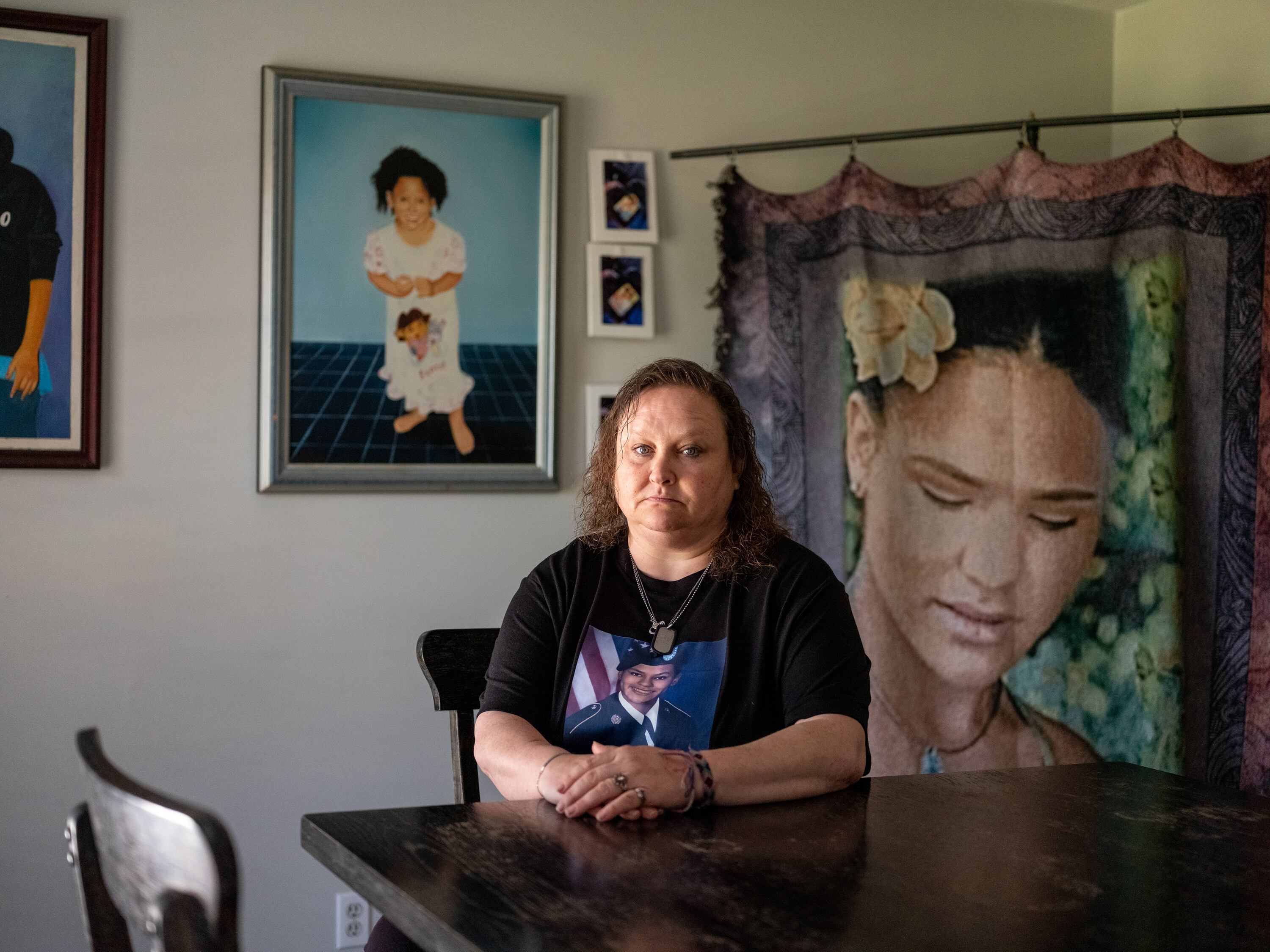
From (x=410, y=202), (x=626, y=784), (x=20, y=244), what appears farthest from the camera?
(x=410, y=202)

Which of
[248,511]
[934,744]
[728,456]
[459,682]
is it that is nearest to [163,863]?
[459,682]

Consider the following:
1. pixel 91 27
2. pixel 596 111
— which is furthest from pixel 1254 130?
pixel 91 27

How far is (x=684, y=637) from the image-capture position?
1707 millimetres

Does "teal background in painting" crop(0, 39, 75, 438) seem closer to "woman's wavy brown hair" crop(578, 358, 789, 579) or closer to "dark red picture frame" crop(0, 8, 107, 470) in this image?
"dark red picture frame" crop(0, 8, 107, 470)

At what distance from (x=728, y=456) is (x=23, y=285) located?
1.48 m

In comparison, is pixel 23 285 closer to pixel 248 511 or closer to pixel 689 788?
pixel 248 511

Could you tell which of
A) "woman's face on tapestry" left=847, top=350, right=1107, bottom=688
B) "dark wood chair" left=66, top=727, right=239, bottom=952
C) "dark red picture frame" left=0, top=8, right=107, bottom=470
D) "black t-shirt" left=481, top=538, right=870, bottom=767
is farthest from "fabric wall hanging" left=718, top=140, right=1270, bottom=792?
"dark wood chair" left=66, top=727, right=239, bottom=952

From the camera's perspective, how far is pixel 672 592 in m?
1.76

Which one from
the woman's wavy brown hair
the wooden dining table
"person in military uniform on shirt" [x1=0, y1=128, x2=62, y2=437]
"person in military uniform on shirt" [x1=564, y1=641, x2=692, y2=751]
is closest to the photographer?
the wooden dining table

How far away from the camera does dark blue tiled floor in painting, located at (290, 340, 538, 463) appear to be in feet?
8.63

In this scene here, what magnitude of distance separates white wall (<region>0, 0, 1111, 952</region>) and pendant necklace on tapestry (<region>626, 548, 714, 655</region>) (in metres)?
1.08

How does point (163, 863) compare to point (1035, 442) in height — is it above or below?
below

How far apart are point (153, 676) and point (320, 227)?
3.26 ft

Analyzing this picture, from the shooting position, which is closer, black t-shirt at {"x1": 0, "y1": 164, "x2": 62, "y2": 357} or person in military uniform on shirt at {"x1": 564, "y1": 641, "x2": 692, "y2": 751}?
person in military uniform on shirt at {"x1": 564, "y1": 641, "x2": 692, "y2": 751}
